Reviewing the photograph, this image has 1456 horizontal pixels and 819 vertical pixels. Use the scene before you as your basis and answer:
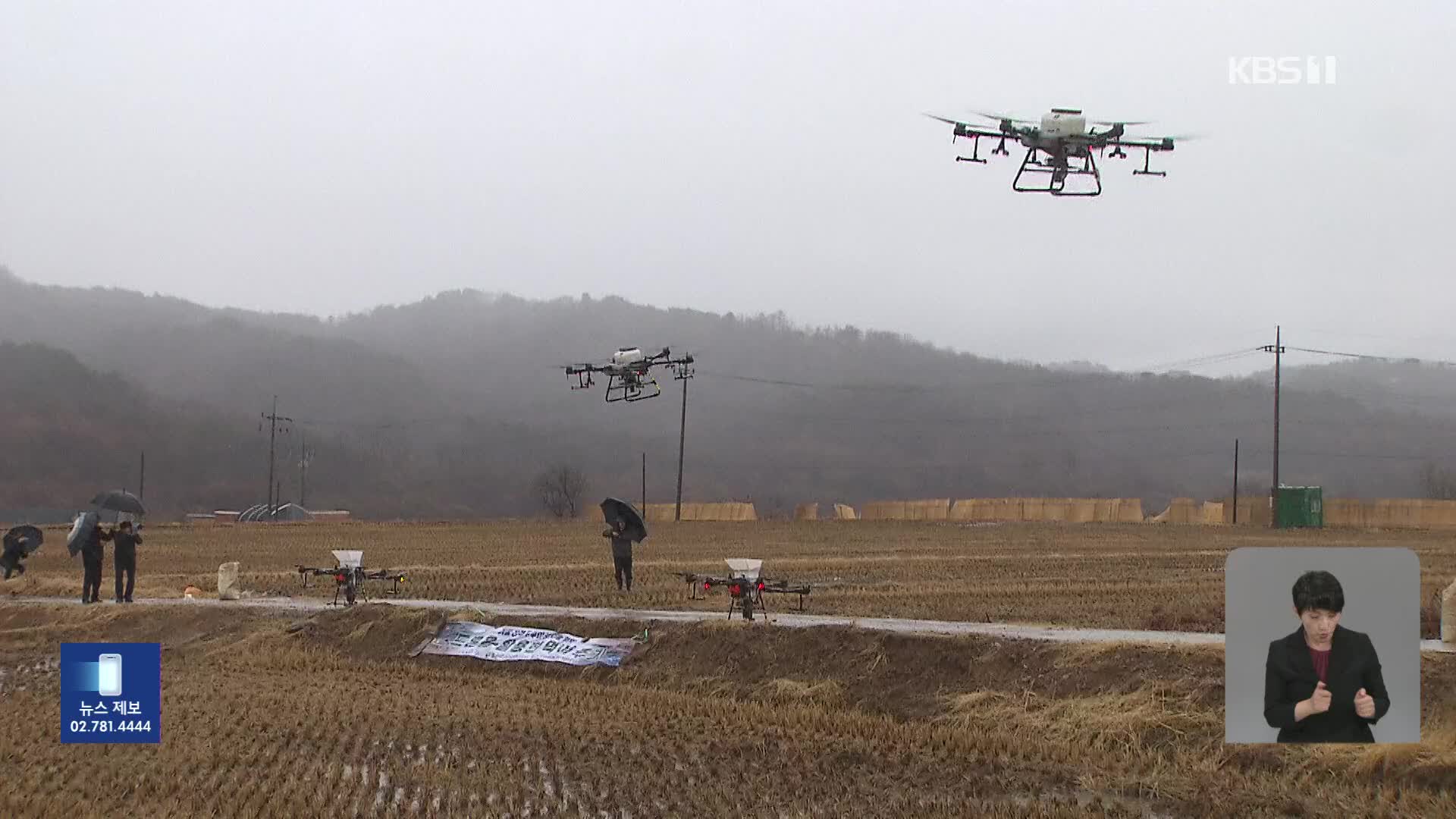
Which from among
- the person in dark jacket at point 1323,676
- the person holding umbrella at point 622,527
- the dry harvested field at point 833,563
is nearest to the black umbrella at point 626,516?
the person holding umbrella at point 622,527

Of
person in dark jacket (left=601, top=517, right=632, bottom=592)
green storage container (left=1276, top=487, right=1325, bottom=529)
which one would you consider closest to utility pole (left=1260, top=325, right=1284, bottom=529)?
green storage container (left=1276, top=487, right=1325, bottom=529)

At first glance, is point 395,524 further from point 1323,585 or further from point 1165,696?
point 1323,585

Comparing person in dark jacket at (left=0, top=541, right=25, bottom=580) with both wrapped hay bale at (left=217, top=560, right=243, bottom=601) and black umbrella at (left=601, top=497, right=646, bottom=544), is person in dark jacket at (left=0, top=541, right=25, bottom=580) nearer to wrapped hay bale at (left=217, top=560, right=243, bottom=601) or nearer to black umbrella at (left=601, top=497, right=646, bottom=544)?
wrapped hay bale at (left=217, top=560, right=243, bottom=601)

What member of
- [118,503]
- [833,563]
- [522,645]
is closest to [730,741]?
[522,645]

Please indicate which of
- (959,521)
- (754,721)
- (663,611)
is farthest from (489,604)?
(959,521)

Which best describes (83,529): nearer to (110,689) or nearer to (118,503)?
(118,503)

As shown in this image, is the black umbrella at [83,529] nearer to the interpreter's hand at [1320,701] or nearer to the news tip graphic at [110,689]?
the news tip graphic at [110,689]

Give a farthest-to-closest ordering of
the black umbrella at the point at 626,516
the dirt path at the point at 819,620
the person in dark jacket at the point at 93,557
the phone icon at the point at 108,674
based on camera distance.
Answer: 1. the person in dark jacket at the point at 93,557
2. the black umbrella at the point at 626,516
3. the dirt path at the point at 819,620
4. the phone icon at the point at 108,674
